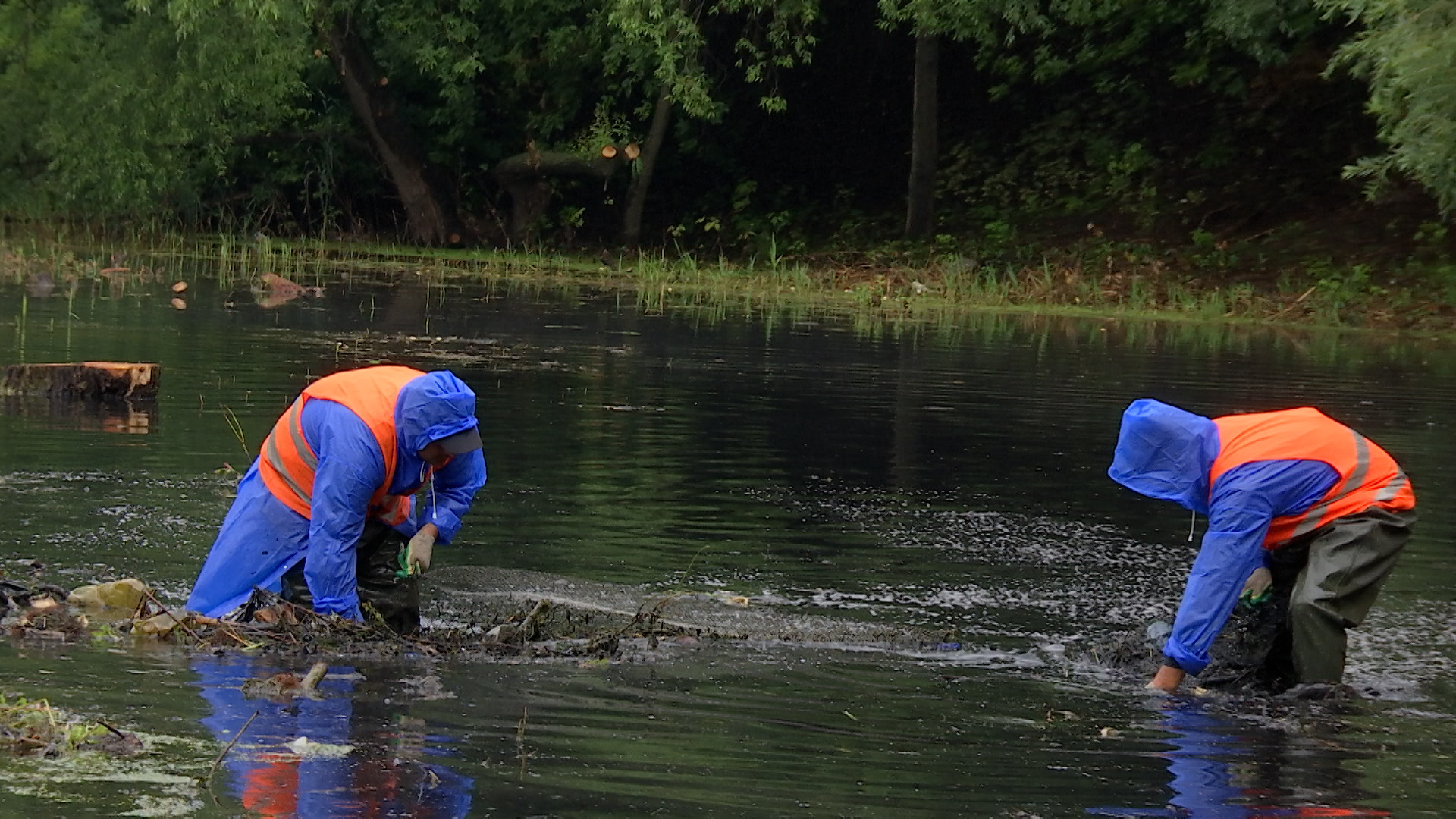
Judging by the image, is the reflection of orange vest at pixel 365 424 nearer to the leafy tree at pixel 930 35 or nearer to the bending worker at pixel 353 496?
the bending worker at pixel 353 496

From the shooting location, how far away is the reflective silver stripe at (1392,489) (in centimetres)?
818

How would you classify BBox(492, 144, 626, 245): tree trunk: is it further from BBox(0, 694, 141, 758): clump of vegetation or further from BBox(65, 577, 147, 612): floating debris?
BBox(0, 694, 141, 758): clump of vegetation

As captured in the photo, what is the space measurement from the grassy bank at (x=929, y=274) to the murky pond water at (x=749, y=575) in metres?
6.17

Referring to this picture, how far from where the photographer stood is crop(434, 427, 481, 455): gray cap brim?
7.95 m

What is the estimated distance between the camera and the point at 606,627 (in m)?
9.05

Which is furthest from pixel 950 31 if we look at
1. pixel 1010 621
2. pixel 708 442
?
pixel 1010 621

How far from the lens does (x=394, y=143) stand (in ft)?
123

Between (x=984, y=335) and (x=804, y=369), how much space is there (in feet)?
18.9

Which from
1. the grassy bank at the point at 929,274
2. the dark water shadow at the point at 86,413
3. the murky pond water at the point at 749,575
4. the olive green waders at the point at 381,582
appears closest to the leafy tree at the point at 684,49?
the grassy bank at the point at 929,274

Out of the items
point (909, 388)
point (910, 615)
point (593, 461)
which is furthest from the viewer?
point (909, 388)

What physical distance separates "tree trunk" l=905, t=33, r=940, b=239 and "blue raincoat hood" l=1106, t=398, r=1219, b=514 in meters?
27.2

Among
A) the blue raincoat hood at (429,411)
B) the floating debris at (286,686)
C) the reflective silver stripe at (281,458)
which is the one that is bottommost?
the floating debris at (286,686)

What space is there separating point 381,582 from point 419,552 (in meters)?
0.43

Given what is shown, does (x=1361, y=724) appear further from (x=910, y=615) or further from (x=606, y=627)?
(x=606, y=627)
